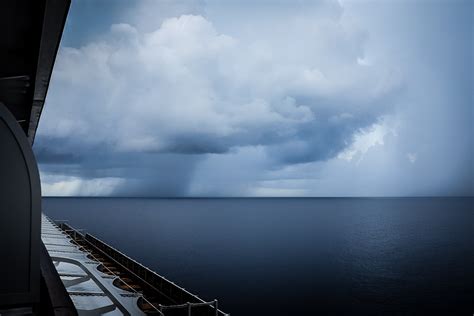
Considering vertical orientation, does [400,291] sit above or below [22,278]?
below

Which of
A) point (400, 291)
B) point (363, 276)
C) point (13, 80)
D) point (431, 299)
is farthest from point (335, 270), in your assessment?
point (13, 80)

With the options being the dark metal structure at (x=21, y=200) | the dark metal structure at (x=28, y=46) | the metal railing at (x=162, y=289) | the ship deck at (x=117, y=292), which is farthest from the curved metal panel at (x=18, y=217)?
the metal railing at (x=162, y=289)

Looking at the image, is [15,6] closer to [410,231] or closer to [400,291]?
[400,291]

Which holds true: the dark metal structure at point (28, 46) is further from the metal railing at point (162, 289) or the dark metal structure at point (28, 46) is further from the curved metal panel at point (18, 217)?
the metal railing at point (162, 289)

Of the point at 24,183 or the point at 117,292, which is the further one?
the point at 117,292

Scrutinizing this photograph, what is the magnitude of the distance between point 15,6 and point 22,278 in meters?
3.04

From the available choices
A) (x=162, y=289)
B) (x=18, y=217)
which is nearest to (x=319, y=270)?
(x=162, y=289)

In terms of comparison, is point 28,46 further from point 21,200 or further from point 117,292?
point 117,292

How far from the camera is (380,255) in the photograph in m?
78.8

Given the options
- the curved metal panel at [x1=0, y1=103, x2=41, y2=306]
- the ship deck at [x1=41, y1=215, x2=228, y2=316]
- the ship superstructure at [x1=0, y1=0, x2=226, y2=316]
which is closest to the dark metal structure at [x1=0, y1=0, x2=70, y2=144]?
the ship superstructure at [x1=0, y1=0, x2=226, y2=316]

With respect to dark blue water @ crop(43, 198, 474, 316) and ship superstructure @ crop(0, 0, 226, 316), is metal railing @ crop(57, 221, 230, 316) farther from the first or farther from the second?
ship superstructure @ crop(0, 0, 226, 316)

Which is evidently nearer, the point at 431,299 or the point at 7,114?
the point at 7,114

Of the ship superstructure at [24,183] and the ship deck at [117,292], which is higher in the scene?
the ship superstructure at [24,183]

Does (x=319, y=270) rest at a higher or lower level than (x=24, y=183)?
lower
